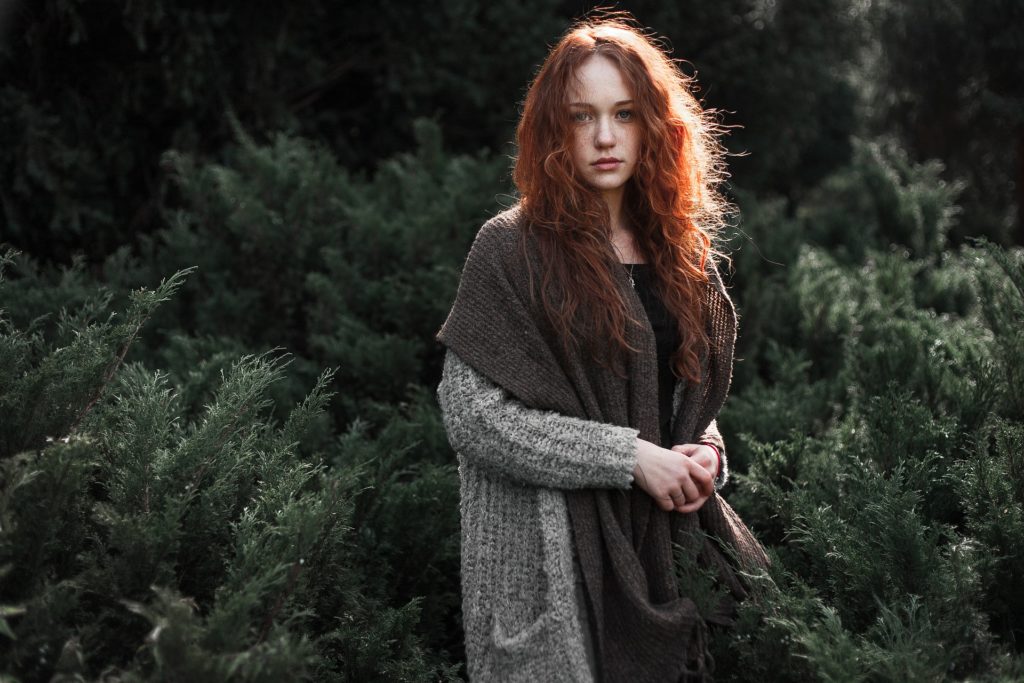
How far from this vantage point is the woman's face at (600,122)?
229cm

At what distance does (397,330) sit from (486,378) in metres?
2.11

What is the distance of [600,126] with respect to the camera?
7.55 ft

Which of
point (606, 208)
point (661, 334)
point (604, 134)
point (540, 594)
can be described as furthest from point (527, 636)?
point (604, 134)

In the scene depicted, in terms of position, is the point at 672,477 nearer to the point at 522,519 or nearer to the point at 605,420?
the point at 605,420

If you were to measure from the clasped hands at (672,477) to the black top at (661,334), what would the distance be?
158 mm

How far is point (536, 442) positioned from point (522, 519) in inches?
8.1

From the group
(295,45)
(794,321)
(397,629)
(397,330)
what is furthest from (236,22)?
(397,629)

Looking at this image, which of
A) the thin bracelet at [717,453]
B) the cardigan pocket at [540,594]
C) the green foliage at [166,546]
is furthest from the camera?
the thin bracelet at [717,453]

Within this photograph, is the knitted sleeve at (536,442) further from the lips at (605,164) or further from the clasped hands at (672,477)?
the lips at (605,164)

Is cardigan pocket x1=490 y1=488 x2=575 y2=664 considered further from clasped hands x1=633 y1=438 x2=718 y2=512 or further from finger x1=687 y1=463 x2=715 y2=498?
finger x1=687 y1=463 x2=715 y2=498

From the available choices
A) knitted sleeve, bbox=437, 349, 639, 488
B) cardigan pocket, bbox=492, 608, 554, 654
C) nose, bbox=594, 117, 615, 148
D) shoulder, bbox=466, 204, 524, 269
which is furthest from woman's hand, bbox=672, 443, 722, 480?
nose, bbox=594, 117, 615, 148

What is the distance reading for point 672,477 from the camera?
84.7 inches

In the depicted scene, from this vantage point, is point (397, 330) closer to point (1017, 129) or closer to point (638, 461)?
point (638, 461)

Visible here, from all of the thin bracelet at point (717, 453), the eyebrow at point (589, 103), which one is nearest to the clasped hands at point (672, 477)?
the thin bracelet at point (717, 453)
